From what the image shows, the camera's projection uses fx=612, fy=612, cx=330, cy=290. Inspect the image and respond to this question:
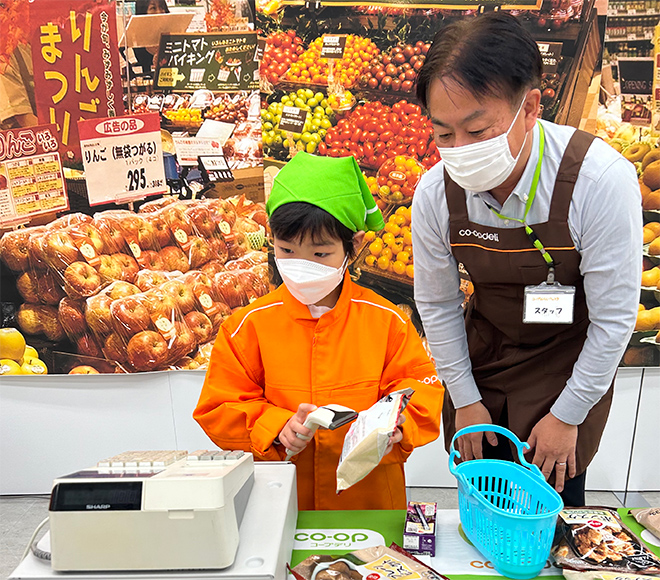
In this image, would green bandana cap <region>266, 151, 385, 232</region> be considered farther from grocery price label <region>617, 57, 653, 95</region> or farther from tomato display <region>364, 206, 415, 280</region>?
grocery price label <region>617, 57, 653, 95</region>

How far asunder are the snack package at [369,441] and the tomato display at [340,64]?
6.95 ft

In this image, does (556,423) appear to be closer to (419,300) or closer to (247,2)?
(419,300)

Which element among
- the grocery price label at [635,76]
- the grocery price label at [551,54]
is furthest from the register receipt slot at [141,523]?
the grocery price label at [635,76]

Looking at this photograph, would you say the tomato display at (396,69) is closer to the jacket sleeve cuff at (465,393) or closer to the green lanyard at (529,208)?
the green lanyard at (529,208)

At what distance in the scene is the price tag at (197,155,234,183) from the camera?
292cm

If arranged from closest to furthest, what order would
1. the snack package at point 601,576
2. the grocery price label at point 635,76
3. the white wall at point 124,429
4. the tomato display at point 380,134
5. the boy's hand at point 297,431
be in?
the snack package at point 601,576
the boy's hand at point 297,431
the grocery price label at point 635,76
the tomato display at point 380,134
the white wall at point 124,429

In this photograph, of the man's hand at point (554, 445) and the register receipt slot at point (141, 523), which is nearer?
the register receipt slot at point (141, 523)

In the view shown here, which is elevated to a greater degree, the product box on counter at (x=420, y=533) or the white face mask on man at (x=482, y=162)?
the white face mask on man at (x=482, y=162)

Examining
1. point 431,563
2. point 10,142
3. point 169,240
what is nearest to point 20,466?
point 169,240

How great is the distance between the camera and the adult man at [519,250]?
1.15 meters

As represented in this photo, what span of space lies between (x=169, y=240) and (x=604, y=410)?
2139 millimetres

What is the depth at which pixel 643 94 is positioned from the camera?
2768mm

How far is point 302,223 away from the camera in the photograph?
1.34 meters

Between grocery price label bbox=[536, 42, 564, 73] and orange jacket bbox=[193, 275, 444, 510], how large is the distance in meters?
1.85
